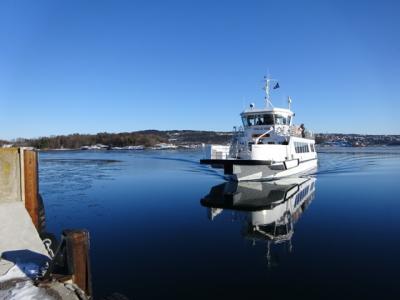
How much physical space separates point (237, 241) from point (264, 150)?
11720 mm

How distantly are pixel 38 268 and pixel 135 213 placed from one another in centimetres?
1104

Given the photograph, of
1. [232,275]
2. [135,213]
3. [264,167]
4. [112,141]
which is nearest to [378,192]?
[264,167]

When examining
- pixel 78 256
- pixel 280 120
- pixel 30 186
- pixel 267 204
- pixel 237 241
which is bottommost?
pixel 237 241

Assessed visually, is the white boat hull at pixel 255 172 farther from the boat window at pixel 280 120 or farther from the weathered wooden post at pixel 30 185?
the weathered wooden post at pixel 30 185

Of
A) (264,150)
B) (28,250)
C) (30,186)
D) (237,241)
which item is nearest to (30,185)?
(30,186)

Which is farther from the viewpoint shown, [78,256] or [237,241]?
[237,241]

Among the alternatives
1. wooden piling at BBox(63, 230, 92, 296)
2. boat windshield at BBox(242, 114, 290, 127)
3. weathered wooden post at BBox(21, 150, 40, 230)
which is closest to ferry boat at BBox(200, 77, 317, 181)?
boat windshield at BBox(242, 114, 290, 127)

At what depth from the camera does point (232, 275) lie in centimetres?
987

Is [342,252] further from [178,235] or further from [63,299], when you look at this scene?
[63,299]

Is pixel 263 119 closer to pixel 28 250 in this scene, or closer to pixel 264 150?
pixel 264 150

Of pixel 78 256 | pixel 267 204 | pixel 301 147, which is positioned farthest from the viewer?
pixel 301 147

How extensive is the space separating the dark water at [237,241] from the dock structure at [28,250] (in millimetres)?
1718

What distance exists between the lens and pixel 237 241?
1325cm

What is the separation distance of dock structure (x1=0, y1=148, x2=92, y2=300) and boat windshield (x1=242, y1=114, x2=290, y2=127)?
22651mm
